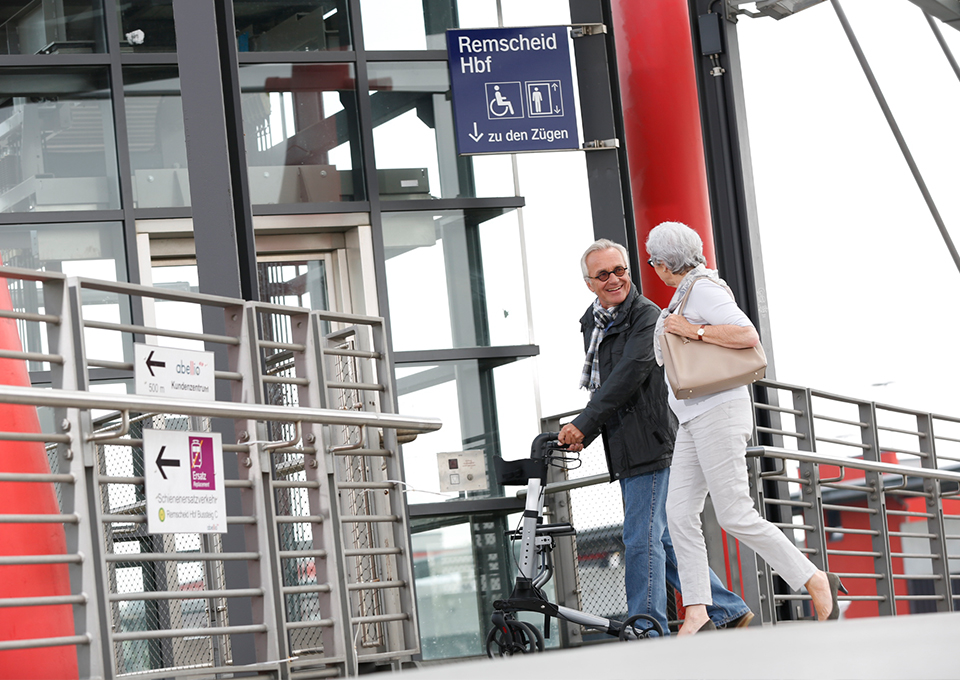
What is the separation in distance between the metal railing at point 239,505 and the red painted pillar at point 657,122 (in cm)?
248

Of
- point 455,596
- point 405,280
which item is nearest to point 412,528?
point 455,596

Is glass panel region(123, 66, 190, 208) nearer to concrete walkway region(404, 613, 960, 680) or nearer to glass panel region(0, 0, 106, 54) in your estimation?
glass panel region(0, 0, 106, 54)

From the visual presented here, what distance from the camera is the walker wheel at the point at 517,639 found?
606 cm

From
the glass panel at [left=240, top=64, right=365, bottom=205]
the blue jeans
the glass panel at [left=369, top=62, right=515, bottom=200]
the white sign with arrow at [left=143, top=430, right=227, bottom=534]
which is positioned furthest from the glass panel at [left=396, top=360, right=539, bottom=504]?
the white sign with arrow at [left=143, top=430, right=227, bottom=534]

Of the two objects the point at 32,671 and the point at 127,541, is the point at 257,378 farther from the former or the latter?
the point at 127,541

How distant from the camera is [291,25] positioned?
8.23 m

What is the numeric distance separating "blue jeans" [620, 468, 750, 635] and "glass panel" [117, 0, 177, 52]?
13.6ft

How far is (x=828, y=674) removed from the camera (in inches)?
87.0

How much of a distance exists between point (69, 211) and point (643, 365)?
3765 millimetres

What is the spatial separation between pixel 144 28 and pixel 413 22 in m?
1.66

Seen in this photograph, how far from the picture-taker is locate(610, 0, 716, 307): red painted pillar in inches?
316

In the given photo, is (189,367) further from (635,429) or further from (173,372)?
Result: (635,429)

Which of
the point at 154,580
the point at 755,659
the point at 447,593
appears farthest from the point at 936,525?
the point at 755,659

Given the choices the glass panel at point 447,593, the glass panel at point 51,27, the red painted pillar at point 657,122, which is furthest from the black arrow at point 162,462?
the glass panel at point 51,27
